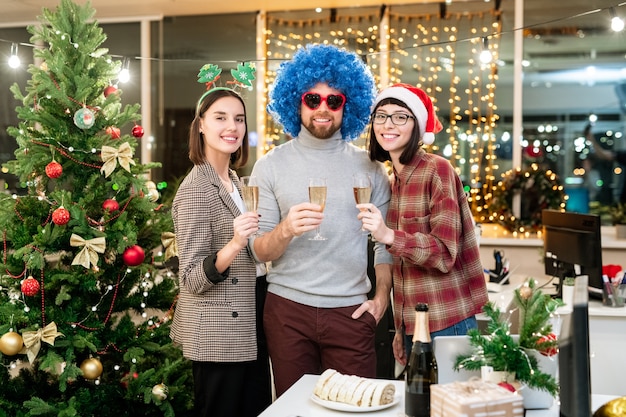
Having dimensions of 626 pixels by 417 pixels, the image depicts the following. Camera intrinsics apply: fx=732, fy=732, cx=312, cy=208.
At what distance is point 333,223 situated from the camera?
2.48m

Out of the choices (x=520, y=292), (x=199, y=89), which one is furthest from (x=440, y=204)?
(x=199, y=89)

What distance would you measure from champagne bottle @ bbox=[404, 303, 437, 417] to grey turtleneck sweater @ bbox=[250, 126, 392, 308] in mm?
684

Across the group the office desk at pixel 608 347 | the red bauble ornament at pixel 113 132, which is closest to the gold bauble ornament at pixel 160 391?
the red bauble ornament at pixel 113 132

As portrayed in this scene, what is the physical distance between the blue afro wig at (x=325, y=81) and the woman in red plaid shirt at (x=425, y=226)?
20cm

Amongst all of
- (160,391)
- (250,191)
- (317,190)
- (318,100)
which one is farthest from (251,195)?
(160,391)

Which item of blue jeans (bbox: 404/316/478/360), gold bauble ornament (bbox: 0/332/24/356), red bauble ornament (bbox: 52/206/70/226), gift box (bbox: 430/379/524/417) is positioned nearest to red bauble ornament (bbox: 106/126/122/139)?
red bauble ornament (bbox: 52/206/70/226)

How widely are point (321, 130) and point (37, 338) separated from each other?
4.80 ft

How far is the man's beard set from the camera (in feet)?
8.32

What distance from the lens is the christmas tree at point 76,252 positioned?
3010 mm

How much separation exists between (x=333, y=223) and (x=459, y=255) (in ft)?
1.42

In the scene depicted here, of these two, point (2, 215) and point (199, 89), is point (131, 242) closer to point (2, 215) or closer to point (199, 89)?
point (2, 215)

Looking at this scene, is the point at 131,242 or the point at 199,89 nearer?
the point at 131,242

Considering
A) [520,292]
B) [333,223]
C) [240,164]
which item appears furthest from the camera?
[240,164]

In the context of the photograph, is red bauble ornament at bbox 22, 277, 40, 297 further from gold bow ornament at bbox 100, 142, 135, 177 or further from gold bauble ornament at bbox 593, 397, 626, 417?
gold bauble ornament at bbox 593, 397, 626, 417
